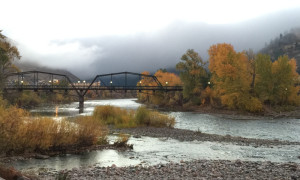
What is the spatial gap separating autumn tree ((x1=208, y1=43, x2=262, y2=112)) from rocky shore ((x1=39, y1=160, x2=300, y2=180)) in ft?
185

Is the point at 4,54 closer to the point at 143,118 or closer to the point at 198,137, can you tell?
A: the point at 143,118

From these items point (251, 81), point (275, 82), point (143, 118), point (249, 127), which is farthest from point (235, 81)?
point (143, 118)

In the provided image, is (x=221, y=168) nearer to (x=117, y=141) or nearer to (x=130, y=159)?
(x=130, y=159)

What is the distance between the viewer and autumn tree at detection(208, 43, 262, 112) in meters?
71.7

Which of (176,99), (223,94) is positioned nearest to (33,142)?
(223,94)

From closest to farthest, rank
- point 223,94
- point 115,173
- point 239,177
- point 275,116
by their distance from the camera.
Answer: point 239,177
point 115,173
point 275,116
point 223,94

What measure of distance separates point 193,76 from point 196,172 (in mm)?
77732

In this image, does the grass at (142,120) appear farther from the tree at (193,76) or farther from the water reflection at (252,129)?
the tree at (193,76)

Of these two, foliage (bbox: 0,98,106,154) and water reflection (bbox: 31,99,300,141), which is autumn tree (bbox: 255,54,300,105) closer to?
water reflection (bbox: 31,99,300,141)

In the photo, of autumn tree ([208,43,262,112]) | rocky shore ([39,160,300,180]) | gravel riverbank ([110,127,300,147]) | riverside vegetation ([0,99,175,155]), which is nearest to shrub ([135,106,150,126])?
gravel riverbank ([110,127,300,147])

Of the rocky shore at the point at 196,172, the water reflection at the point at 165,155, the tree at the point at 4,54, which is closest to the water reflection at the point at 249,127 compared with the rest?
the water reflection at the point at 165,155

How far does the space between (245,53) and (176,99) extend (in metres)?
30.9

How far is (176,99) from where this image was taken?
10050 cm

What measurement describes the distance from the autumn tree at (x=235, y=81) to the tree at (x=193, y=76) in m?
12.8
